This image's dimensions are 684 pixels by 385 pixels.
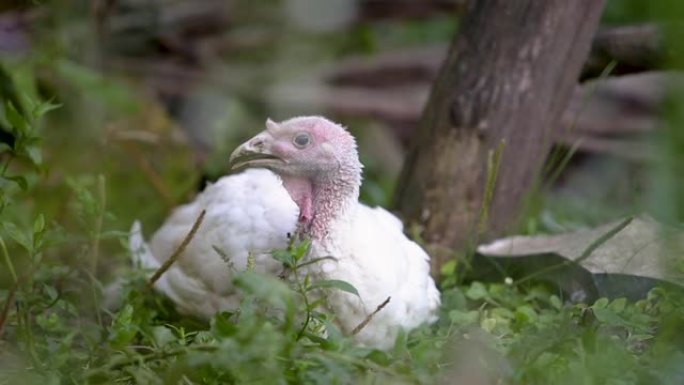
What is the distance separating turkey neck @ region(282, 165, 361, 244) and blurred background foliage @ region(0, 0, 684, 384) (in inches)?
17.1

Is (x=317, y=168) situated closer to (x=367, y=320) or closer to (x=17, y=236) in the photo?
(x=367, y=320)

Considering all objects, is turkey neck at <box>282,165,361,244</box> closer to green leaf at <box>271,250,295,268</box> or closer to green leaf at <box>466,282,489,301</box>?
green leaf at <box>271,250,295,268</box>

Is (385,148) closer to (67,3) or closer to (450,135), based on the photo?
(67,3)

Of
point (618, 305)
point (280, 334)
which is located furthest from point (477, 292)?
point (280, 334)

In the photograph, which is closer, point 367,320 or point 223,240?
point 367,320

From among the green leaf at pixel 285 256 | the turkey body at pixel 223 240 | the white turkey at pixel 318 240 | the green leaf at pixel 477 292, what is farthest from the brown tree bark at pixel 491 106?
the green leaf at pixel 285 256

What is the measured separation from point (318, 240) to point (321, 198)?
0.39 feet

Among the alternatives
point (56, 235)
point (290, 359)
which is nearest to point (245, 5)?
point (56, 235)

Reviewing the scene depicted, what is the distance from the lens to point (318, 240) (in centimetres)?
333

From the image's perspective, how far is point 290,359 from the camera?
2578 millimetres

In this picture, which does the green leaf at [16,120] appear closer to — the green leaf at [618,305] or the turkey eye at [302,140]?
the turkey eye at [302,140]

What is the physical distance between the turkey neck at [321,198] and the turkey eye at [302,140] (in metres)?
0.10

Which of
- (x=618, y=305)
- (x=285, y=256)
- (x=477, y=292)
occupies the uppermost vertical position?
(x=285, y=256)

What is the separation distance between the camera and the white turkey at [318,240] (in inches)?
131
